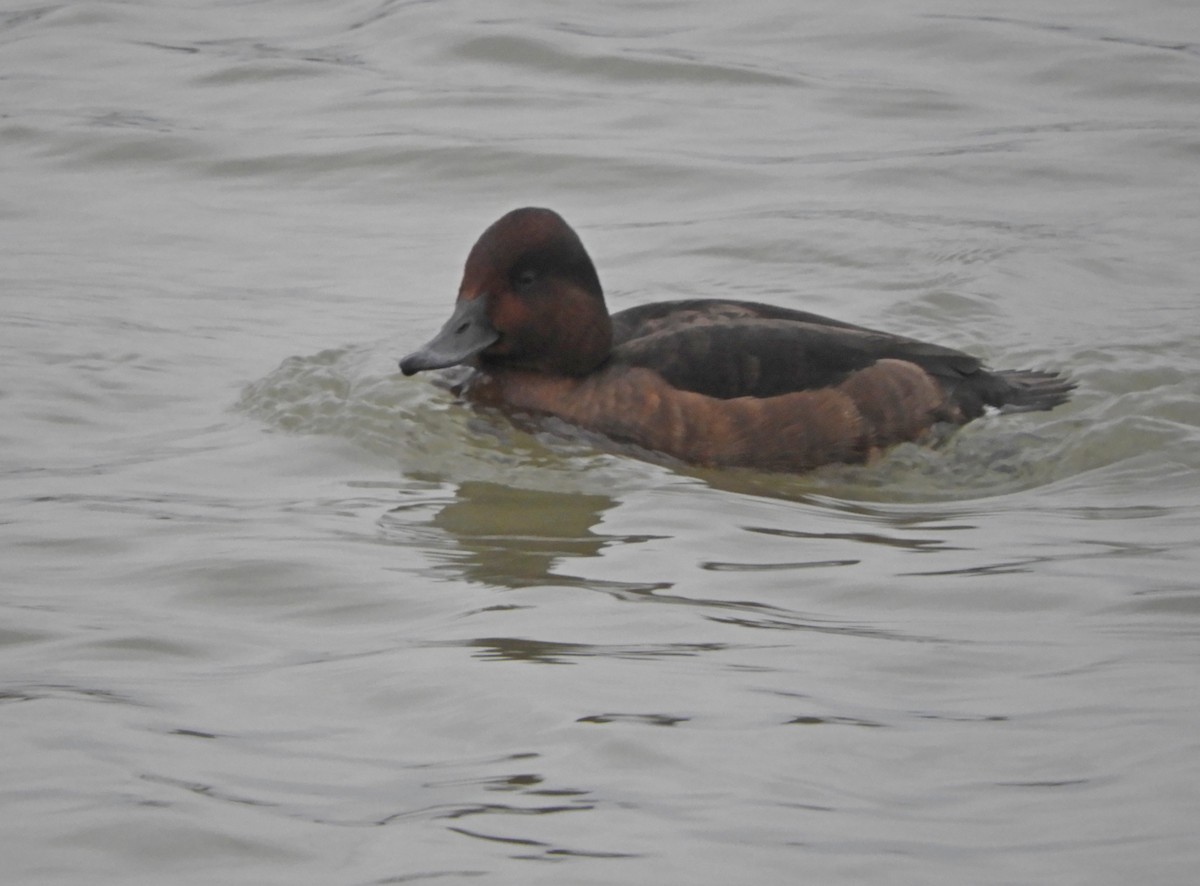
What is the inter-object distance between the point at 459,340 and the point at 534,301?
317 mm

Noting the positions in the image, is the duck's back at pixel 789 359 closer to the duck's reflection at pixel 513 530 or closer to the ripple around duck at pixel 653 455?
the ripple around duck at pixel 653 455

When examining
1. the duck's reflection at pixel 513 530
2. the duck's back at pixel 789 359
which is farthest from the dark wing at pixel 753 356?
the duck's reflection at pixel 513 530

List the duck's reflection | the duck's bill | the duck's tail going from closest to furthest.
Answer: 1. the duck's reflection
2. the duck's bill
3. the duck's tail

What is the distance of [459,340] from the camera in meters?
7.15

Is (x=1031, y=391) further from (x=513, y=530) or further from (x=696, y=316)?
(x=513, y=530)

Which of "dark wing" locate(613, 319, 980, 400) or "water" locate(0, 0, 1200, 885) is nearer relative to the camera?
"water" locate(0, 0, 1200, 885)

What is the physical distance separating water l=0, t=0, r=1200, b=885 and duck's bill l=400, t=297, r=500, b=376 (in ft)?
0.99

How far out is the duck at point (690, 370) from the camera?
22.6ft

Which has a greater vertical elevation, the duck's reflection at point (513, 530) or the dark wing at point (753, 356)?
the dark wing at point (753, 356)

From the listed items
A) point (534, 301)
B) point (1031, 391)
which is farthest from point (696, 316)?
point (1031, 391)

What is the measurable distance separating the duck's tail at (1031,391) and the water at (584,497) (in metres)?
0.12

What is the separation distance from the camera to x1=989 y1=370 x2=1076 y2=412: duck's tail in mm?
7418

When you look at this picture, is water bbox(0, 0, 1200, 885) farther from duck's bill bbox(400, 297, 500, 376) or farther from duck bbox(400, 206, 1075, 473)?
duck's bill bbox(400, 297, 500, 376)

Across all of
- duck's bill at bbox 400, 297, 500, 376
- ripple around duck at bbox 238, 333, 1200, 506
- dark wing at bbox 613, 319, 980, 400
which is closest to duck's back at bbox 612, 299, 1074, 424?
dark wing at bbox 613, 319, 980, 400
